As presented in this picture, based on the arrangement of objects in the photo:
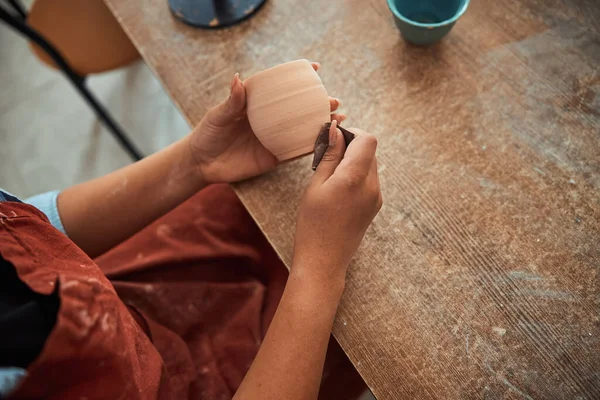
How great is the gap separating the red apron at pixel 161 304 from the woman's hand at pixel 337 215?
0.59 ft

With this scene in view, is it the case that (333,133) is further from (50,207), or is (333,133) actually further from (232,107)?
(50,207)

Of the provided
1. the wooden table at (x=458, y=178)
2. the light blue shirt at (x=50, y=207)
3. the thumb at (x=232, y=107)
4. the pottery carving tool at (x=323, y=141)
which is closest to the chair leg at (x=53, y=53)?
the wooden table at (x=458, y=178)

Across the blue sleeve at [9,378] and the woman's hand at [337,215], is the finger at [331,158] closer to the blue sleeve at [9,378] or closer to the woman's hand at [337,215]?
the woman's hand at [337,215]

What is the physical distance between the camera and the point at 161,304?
75cm

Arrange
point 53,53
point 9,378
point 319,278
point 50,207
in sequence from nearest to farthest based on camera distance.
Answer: point 9,378 → point 319,278 → point 50,207 → point 53,53

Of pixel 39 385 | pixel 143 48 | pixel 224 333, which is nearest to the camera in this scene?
pixel 39 385

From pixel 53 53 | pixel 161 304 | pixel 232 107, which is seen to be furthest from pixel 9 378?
pixel 53 53

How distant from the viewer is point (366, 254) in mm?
651

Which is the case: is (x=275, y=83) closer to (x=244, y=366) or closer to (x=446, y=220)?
(x=446, y=220)

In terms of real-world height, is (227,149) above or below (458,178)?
above

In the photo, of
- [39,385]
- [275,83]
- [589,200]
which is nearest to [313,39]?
[275,83]

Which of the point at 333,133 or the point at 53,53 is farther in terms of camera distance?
the point at 53,53

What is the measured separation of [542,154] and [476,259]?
213 mm

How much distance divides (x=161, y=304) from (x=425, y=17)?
2.33ft
